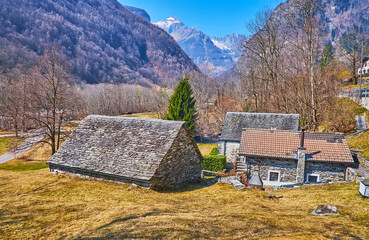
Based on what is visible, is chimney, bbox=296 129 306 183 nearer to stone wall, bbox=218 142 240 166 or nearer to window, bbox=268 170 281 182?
window, bbox=268 170 281 182

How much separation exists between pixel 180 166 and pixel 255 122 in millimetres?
15422

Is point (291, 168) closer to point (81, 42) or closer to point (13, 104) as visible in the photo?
point (13, 104)

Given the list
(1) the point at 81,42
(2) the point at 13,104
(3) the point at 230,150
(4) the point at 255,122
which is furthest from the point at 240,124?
(1) the point at 81,42

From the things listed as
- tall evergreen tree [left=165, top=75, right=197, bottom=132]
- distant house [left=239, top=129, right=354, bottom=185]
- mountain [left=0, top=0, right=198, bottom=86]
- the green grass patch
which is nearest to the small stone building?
distant house [left=239, top=129, right=354, bottom=185]

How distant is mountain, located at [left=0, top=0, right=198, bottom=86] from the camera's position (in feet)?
363

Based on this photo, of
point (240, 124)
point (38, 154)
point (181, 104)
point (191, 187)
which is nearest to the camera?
point (191, 187)

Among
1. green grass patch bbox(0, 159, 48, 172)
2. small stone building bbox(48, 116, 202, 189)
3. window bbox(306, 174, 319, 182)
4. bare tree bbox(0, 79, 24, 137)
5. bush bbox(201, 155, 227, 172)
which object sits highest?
bare tree bbox(0, 79, 24, 137)

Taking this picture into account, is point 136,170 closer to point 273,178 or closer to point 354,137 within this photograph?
point 273,178

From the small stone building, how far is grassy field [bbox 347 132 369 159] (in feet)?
47.9

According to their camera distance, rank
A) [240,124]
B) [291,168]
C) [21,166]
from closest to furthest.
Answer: [291,168] → [21,166] → [240,124]

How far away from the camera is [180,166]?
1555 cm

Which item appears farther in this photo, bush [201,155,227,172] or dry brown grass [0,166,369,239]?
bush [201,155,227,172]

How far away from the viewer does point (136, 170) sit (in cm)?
1399

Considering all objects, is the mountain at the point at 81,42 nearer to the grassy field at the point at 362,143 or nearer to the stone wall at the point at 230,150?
the stone wall at the point at 230,150
